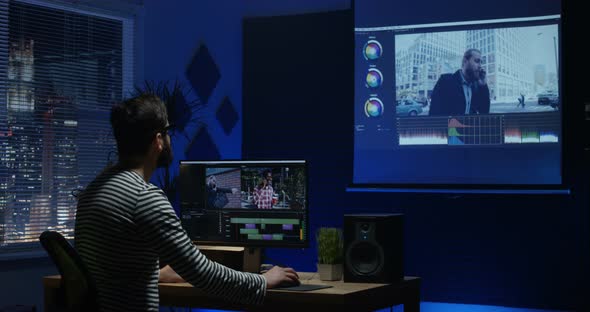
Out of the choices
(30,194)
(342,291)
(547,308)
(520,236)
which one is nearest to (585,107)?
(520,236)

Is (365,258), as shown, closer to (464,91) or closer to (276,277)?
(276,277)

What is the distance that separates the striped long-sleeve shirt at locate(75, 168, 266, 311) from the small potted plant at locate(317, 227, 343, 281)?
4.50 ft

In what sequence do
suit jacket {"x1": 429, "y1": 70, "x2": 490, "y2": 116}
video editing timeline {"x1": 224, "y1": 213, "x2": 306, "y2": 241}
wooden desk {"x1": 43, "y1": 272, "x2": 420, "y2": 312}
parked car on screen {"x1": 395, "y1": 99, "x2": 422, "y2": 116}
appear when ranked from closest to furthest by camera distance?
wooden desk {"x1": 43, "y1": 272, "x2": 420, "y2": 312} < video editing timeline {"x1": 224, "y1": 213, "x2": 306, "y2": 241} < suit jacket {"x1": 429, "y1": 70, "x2": 490, "y2": 116} < parked car on screen {"x1": 395, "y1": 99, "x2": 422, "y2": 116}

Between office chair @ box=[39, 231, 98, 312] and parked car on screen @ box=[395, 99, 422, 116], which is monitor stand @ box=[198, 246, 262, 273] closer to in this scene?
office chair @ box=[39, 231, 98, 312]

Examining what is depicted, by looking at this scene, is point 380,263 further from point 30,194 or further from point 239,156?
point 239,156

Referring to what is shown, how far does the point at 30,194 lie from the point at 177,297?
71.6 inches

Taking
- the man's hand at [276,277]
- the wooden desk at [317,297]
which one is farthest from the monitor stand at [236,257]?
the man's hand at [276,277]

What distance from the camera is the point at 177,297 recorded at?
338 centimetres

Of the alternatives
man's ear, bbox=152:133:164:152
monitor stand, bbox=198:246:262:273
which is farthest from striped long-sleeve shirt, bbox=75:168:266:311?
monitor stand, bbox=198:246:262:273

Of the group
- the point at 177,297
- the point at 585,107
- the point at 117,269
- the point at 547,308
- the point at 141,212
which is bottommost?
the point at 547,308

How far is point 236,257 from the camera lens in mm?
3713

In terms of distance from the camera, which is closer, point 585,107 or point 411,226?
point 585,107

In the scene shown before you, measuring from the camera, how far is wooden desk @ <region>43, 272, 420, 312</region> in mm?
3111

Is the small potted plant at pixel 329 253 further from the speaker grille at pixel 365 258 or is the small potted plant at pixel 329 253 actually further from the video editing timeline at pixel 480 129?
the video editing timeline at pixel 480 129
